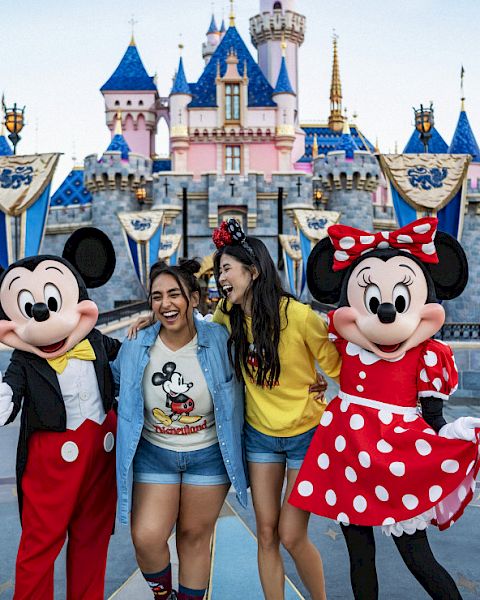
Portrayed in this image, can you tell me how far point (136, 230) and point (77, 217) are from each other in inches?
297

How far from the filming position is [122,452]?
2.37 meters

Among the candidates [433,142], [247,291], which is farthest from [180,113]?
[247,291]

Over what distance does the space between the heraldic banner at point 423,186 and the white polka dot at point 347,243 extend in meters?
3.83

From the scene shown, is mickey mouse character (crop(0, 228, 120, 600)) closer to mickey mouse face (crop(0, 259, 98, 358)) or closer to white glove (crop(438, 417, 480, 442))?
mickey mouse face (crop(0, 259, 98, 358))

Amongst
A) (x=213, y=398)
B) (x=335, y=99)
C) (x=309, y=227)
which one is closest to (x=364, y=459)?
(x=213, y=398)

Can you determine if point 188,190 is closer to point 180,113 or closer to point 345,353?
point 180,113

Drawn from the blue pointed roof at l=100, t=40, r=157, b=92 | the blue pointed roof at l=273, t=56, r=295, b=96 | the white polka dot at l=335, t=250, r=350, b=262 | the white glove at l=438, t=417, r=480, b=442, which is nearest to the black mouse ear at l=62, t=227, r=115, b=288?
the white polka dot at l=335, t=250, r=350, b=262

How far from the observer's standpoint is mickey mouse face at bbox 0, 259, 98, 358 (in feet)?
8.01

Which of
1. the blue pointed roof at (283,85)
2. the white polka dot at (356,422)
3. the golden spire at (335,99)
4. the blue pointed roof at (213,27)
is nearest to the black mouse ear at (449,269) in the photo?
the white polka dot at (356,422)

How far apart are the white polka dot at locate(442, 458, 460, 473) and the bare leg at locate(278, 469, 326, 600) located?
517 mm

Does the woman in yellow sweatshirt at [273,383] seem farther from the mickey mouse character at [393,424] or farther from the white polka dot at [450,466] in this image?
the white polka dot at [450,466]

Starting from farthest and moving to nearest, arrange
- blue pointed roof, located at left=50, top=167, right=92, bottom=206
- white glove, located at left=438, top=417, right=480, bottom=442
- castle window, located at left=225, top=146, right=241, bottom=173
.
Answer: castle window, located at left=225, top=146, right=241, bottom=173, blue pointed roof, located at left=50, top=167, right=92, bottom=206, white glove, located at left=438, top=417, right=480, bottom=442

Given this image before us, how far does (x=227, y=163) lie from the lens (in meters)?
22.3

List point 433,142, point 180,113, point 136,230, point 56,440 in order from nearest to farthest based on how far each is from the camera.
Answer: point 56,440, point 136,230, point 180,113, point 433,142
